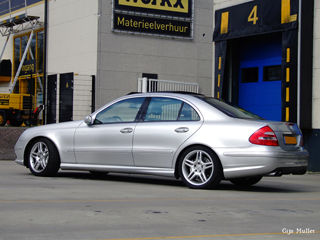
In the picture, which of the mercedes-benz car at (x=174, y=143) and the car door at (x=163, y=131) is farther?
the car door at (x=163, y=131)

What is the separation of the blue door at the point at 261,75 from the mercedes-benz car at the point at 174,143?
6.57 metres

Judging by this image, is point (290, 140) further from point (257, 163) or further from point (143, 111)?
point (143, 111)

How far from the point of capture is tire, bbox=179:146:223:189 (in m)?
7.70

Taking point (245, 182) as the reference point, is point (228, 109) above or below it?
above

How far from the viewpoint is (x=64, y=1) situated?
23.4 metres

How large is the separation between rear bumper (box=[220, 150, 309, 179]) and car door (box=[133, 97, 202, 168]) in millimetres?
718

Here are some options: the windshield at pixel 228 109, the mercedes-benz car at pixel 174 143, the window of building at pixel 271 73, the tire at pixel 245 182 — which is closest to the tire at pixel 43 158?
the mercedes-benz car at pixel 174 143

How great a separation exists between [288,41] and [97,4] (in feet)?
33.6

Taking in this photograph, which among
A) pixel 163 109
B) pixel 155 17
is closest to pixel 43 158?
pixel 163 109

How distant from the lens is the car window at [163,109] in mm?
8336

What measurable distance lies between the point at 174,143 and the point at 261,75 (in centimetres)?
801

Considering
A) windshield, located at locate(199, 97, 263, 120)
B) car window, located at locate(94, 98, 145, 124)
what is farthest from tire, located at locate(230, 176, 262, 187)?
car window, located at locate(94, 98, 145, 124)

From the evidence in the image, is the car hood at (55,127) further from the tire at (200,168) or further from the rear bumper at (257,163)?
the rear bumper at (257,163)

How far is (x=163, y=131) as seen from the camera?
8164 mm
